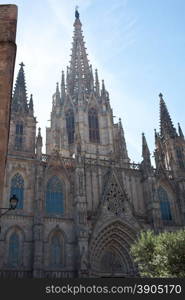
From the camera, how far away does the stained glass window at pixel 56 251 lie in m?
27.0

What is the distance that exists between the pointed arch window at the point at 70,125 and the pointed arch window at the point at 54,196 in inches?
480

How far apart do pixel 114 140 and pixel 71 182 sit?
14991 mm

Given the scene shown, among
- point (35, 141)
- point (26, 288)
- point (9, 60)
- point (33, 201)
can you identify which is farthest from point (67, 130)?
point (26, 288)

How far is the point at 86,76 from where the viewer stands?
50719 millimetres

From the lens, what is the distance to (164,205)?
1323 inches

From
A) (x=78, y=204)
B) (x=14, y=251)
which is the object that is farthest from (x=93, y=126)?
(x=14, y=251)

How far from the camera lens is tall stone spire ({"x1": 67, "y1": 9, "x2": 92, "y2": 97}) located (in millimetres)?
47812

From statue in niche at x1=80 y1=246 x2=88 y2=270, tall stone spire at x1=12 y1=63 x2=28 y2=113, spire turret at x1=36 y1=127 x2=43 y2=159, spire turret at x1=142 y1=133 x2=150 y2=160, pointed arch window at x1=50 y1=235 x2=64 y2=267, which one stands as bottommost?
statue in niche at x1=80 y1=246 x2=88 y2=270

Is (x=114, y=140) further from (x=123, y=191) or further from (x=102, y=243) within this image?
(x=102, y=243)

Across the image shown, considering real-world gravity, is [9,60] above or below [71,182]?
below

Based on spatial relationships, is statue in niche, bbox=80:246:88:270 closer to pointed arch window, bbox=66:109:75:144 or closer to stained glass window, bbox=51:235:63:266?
stained glass window, bbox=51:235:63:266

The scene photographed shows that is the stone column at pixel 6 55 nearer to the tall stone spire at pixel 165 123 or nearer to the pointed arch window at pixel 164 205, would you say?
the pointed arch window at pixel 164 205

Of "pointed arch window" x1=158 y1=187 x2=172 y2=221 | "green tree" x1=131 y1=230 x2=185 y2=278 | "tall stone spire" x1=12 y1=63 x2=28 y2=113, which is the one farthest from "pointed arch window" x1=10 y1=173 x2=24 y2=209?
"pointed arch window" x1=158 y1=187 x2=172 y2=221

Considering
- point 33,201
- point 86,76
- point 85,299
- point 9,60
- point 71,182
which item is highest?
point 86,76
